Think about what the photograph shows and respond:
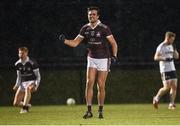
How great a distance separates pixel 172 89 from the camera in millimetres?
18703

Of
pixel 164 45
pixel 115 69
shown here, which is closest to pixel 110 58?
pixel 164 45

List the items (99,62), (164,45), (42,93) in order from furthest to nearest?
1. (42,93)
2. (164,45)
3. (99,62)

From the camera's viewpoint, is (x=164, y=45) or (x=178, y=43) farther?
(x=178, y=43)

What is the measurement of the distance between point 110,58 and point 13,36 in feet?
35.0

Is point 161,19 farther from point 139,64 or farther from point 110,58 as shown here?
point 110,58

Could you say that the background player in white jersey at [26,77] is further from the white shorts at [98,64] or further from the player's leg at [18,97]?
the white shorts at [98,64]

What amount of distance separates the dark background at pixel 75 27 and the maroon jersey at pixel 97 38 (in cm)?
980

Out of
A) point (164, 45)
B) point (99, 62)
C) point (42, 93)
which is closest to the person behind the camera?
point (99, 62)

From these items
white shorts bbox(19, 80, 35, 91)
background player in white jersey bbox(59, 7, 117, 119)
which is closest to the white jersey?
white shorts bbox(19, 80, 35, 91)

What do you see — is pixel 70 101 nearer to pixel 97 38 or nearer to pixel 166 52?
pixel 166 52

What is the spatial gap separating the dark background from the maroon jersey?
386 inches

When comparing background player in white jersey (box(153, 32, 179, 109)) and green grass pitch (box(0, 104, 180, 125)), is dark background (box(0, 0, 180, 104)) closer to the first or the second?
background player in white jersey (box(153, 32, 179, 109))

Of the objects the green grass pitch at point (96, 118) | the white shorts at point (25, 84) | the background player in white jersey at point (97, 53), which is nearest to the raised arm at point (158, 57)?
the green grass pitch at point (96, 118)

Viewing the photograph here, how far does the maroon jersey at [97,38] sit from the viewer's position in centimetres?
1398
